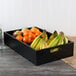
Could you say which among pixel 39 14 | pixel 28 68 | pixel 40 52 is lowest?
pixel 28 68

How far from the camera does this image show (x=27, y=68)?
177 centimetres

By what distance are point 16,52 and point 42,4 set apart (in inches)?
20.7

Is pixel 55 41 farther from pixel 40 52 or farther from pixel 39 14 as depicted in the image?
pixel 39 14

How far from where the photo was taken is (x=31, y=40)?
1.98 metres

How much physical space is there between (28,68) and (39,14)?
0.70 metres

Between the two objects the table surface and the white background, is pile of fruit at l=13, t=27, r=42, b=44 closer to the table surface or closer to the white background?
the table surface

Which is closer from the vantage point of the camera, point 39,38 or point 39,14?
point 39,38

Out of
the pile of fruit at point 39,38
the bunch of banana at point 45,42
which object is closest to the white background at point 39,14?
the pile of fruit at point 39,38

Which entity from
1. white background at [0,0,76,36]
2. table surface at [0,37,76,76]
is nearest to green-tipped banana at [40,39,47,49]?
table surface at [0,37,76,76]

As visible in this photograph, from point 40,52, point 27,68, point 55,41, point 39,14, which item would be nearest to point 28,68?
point 27,68

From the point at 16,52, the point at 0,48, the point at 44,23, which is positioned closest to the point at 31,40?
the point at 16,52

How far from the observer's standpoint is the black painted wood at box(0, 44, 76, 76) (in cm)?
171

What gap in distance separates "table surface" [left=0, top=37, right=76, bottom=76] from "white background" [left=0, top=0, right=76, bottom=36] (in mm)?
479

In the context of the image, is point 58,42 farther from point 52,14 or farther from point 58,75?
point 52,14
